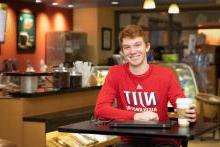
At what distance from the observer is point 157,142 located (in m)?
3.06

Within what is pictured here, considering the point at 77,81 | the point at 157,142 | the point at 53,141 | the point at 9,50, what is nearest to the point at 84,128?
the point at 157,142

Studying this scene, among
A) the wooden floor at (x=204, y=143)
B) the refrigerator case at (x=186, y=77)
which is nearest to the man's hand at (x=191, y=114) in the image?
the wooden floor at (x=204, y=143)

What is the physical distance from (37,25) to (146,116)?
8.51 m

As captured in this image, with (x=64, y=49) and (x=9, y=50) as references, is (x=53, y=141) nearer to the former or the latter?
(x=9, y=50)

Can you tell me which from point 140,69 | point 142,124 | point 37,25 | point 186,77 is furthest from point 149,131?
point 37,25

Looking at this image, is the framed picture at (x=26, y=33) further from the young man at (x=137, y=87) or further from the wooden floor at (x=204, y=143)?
the young man at (x=137, y=87)

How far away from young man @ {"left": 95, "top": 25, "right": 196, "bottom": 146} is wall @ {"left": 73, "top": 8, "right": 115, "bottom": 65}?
922cm

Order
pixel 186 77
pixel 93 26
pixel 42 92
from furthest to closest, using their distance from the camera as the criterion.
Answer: pixel 93 26, pixel 186 77, pixel 42 92

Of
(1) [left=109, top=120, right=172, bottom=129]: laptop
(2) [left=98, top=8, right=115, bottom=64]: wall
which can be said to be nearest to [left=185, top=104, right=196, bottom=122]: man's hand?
(1) [left=109, top=120, right=172, bottom=129]: laptop

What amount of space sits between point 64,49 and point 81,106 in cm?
611

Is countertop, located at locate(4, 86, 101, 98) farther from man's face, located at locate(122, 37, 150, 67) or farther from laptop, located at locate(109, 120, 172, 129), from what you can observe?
laptop, located at locate(109, 120, 172, 129)

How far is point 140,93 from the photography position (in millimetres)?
3195

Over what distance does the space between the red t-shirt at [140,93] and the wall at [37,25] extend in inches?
251

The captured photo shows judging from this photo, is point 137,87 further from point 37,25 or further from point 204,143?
point 37,25
